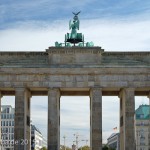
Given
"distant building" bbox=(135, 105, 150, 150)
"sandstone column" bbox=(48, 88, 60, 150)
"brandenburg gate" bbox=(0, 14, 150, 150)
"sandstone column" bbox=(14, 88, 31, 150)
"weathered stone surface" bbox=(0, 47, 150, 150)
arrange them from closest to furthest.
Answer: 1. "sandstone column" bbox=(14, 88, 31, 150)
2. "sandstone column" bbox=(48, 88, 60, 150)
3. "brandenburg gate" bbox=(0, 14, 150, 150)
4. "weathered stone surface" bbox=(0, 47, 150, 150)
5. "distant building" bbox=(135, 105, 150, 150)

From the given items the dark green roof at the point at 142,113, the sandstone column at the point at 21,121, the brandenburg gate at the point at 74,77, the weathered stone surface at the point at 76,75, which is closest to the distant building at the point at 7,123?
the dark green roof at the point at 142,113

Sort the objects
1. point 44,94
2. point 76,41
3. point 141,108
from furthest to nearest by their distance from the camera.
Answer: point 141,108 → point 44,94 → point 76,41

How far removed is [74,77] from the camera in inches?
2394

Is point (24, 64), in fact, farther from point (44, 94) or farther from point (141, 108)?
point (141, 108)

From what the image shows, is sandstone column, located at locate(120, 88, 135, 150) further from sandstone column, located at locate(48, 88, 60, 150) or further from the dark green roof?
the dark green roof

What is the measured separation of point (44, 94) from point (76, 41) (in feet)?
31.2

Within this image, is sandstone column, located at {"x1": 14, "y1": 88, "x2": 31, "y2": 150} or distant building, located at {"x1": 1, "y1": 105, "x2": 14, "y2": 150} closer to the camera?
sandstone column, located at {"x1": 14, "y1": 88, "x2": 31, "y2": 150}

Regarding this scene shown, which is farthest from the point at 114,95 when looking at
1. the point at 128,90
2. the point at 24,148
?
the point at 24,148

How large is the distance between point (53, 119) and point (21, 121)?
4111 mm

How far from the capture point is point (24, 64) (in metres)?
61.0

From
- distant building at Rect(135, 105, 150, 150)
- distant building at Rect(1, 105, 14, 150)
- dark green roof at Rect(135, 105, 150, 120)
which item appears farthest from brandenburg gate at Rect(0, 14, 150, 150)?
distant building at Rect(1, 105, 14, 150)

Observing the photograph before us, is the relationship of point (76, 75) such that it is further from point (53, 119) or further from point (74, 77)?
point (53, 119)

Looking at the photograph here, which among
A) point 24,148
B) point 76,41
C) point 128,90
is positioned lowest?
point 24,148

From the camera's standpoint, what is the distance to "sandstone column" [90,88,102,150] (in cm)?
5872
